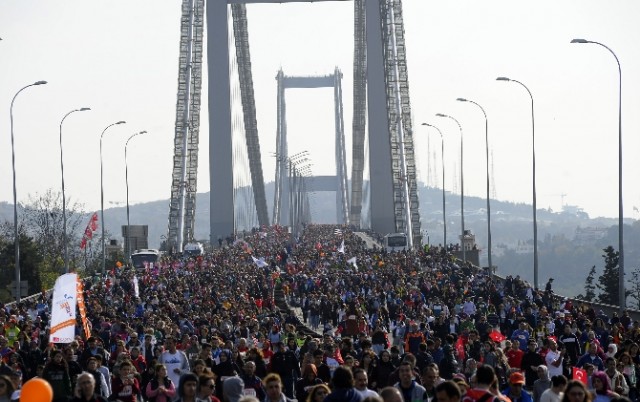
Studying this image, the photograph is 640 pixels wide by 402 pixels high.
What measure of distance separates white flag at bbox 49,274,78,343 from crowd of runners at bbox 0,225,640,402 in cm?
24

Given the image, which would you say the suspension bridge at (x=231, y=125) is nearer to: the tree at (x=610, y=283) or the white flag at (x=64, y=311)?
the tree at (x=610, y=283)

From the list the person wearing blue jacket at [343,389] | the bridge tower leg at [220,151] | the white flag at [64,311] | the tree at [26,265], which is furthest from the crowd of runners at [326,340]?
the bridge tower leg at [220,151]

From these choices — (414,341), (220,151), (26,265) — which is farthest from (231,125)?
(414,341)


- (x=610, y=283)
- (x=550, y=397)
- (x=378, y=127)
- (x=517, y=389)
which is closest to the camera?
(x=550, y=397)

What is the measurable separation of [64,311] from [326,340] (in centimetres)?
406

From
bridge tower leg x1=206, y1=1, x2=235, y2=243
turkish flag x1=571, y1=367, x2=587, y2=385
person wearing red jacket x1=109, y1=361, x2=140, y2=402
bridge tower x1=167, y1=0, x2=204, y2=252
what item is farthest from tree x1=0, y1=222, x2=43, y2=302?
person wearing red jacket x1=109, y1=361, x2=140, y2=402

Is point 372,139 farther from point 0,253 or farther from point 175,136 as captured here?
point 0,253

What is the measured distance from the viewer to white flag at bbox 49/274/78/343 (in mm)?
21922

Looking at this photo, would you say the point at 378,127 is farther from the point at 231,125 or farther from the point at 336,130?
the point at 336,130

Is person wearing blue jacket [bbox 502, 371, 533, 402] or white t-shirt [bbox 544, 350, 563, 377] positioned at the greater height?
person wearing blue jacket [bbox 502, 371, 533, 402]

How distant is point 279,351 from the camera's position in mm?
18500

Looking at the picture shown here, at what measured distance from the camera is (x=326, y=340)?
2038 cm

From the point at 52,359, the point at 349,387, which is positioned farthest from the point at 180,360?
the point at 349,387

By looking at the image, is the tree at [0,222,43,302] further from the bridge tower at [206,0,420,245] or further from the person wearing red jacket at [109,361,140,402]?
the person wearing red jacket at [109,361,140,402]
